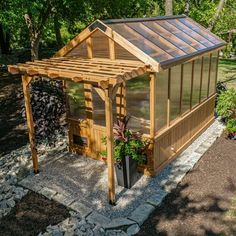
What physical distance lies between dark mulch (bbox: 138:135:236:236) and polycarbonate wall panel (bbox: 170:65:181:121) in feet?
5.60

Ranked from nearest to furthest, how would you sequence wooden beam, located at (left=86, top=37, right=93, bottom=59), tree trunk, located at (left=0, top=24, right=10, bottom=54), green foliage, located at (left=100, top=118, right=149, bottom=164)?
green foliage, located at (left=100, top=118, right=149, bottom=164), wooden beam, located at (left=86, top=37, right=93, bottom=59), tree trunk, located at (left=0, top=24, right=10, bottom=54)

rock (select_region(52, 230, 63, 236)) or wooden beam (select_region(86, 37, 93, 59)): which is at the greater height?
wooden beam (select_region(86, 37, 93, 59))

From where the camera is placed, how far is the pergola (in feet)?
20.8

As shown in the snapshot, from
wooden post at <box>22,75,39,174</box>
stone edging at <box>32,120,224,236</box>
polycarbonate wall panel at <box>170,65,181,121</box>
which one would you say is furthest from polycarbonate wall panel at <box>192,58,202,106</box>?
wooden post at <box>22,75,39,174</box>

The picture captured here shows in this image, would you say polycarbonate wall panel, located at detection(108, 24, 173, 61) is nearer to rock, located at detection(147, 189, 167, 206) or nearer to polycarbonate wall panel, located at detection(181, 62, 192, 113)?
polycarbonate wall panel, located at detection(181, 62, 192, 113)

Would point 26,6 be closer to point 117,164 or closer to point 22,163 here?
point 22,163

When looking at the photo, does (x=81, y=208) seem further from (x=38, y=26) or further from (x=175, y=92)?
(x=38, y=26)

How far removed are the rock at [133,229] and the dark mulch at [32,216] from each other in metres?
1.48

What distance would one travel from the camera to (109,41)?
7.89 meters

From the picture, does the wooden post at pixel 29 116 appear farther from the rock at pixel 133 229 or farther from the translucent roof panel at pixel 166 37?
the rock at pixel 133 229

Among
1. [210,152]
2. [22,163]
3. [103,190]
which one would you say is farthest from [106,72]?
[210,152]

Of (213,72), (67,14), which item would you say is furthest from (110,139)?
(67,14)

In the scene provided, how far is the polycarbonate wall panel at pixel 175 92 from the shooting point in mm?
8719

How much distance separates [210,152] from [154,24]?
436 cm
